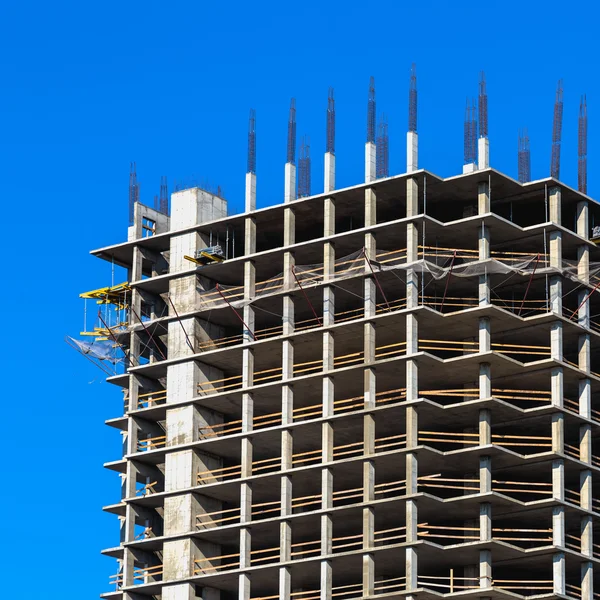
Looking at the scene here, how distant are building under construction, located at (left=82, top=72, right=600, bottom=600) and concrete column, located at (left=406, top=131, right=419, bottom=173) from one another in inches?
9.1

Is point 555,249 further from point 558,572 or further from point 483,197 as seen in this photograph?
point 558,572

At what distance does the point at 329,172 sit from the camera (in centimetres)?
12425

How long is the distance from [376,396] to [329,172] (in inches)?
512

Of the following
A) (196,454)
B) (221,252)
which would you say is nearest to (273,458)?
(196,454)

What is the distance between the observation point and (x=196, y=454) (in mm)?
125125

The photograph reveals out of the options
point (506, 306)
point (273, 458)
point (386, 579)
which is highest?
point (506, 306)

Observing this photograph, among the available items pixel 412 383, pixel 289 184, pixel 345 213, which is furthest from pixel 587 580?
pixel 289 184

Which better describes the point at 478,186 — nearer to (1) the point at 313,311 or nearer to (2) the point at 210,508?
(1) the point at 313,311

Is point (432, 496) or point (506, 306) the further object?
point (506, 306)

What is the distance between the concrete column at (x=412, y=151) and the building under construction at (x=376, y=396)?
0.23 meters

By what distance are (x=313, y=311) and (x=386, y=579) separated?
50.1 feet

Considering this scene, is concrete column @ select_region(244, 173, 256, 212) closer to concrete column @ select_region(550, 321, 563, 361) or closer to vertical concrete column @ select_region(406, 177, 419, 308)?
vertical concrete column @ select_region(406, 177, 419, 308)

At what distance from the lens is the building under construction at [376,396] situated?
116875 millimetres

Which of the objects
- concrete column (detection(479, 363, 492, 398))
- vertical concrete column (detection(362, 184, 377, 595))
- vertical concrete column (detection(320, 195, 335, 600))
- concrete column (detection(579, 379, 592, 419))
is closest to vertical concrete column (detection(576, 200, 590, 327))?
concrete column (detection(579, 379, 592, 419))
